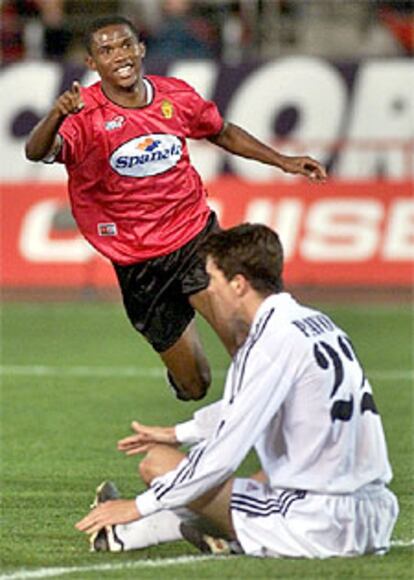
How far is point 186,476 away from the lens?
690 centimetres

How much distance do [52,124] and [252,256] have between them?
2077 millimetres

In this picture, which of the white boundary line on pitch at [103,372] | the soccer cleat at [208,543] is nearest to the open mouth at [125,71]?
the soccer cleat at [208,543]

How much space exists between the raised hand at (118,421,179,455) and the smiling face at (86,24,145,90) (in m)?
2.25

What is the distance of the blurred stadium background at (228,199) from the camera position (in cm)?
1343

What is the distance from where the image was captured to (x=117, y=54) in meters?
9.34

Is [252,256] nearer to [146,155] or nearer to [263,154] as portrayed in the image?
[146,155]

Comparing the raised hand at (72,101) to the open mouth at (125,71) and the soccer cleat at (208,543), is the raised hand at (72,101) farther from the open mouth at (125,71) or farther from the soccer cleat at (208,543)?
the soccer cleat at (208,543)

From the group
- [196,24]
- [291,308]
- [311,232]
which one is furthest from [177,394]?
[196,24]

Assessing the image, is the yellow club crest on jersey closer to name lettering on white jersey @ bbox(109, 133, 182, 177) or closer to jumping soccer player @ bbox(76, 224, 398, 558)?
name lettering on white jersey @ bbox(109, 133, 182, 177)

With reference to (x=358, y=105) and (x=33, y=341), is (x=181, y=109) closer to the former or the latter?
(x=33, y=341)

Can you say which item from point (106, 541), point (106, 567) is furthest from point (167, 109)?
point (106, 567)

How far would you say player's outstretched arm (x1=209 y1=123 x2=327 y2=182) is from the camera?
931 centimetres

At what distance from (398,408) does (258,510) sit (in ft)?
19.5

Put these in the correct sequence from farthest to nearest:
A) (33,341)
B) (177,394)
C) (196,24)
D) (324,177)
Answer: (196,24)
(33,341)
(177,394)
(324,177)
